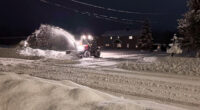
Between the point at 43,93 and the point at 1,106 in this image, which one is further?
the point at 43,93

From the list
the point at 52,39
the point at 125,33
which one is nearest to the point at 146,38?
the point at 125,33

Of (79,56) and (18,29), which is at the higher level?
(18,29)

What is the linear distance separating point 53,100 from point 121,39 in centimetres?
6458

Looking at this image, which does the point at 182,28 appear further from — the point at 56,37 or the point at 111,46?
the point at 111,46

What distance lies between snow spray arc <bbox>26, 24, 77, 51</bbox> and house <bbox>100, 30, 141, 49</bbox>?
4099 cm

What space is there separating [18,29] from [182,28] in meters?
88.5

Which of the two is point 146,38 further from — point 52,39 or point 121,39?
point 52,39

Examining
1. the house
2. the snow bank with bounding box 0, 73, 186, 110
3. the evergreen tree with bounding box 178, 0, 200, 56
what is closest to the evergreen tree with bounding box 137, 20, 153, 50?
the house

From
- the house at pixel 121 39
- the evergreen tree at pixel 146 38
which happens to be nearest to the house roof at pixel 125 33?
the house at pixel 121 39

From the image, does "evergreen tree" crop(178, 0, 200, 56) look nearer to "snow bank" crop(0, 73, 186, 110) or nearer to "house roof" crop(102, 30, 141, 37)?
"snow bank" crop(0, 73, 186, 110)

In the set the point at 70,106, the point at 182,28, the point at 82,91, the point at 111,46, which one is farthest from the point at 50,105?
the point at 111,46

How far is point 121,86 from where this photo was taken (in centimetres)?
716

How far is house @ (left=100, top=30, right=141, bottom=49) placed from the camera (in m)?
64.3

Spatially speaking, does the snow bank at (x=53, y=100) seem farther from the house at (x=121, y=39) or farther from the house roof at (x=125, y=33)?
the house roof at (x=125, y=33)
